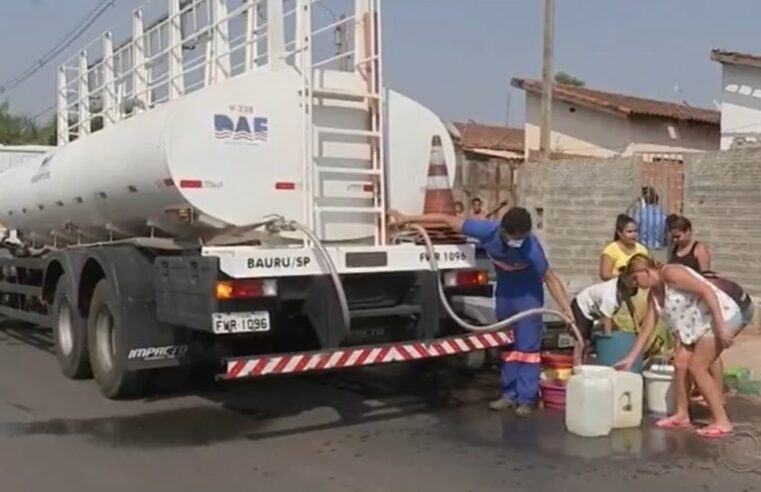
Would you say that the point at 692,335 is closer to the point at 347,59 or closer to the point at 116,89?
the point at 347,59

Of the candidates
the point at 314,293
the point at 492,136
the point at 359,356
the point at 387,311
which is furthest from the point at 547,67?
the point at 492,136

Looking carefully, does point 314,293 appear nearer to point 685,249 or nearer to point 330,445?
point 330,445

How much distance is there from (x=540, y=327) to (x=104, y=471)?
3435 millimetres

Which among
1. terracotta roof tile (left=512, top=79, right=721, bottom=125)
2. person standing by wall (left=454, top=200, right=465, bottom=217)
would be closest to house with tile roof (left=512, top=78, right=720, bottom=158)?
terracotta roof tile (left=512, top=79, right=721, bottom=125)

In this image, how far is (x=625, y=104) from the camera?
103 feet

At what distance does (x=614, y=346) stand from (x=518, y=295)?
922 millimetres

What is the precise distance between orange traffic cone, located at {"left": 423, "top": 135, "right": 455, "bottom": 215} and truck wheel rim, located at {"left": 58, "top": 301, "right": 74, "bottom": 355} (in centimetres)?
365

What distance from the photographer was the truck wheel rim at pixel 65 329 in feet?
33.4

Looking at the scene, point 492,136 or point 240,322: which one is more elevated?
point 492,136

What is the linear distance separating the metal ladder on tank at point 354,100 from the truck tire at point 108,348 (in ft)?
6.22

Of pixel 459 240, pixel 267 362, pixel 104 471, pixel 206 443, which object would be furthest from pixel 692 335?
pixel 104 471

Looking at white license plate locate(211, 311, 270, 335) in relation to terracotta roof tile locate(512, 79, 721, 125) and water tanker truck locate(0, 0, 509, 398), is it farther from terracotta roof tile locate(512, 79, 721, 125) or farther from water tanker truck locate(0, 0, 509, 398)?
terracotta roof tile locate(512, 79, 721, 125)

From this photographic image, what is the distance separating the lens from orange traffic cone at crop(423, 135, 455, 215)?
29.7 feet

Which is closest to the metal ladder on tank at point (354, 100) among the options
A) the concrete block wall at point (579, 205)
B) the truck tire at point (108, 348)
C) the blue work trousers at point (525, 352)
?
the blue work trousers at point (525, 352)
